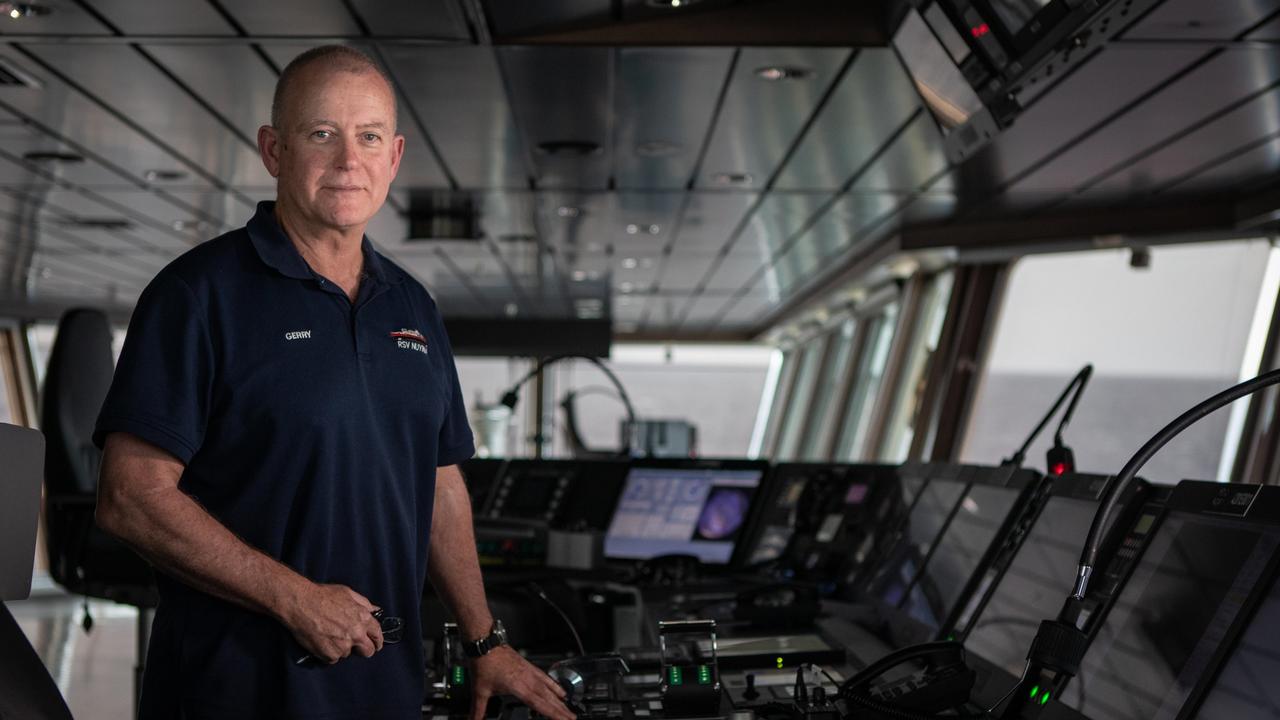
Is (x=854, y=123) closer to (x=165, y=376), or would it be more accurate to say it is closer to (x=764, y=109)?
(x=764, y=109)

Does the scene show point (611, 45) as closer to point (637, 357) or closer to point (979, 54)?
point (979, 54)

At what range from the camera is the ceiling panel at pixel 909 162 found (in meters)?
5.84

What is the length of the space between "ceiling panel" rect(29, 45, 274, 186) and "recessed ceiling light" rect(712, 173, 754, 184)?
272 cm

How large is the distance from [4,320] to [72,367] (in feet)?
37.8

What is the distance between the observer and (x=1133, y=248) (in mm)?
7684

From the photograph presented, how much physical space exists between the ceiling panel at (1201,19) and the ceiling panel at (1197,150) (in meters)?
0.99

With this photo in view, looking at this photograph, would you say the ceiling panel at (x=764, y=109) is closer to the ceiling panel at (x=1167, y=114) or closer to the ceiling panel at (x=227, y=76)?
the ceiling panel at (x=1167, y=114)

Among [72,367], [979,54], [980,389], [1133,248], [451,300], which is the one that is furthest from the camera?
[451,300]

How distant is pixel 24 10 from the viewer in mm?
4215

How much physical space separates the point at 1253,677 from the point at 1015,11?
79.1 inches

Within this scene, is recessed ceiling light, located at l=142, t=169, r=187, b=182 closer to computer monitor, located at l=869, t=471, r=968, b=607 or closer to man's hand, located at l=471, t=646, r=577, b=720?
computer monitor, located at l=869, t=471, r=968, b=607

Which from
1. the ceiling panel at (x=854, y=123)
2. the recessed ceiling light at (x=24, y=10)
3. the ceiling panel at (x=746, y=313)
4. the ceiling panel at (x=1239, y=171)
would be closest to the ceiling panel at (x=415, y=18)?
the recessed ceiling light at (x=24, y=10)

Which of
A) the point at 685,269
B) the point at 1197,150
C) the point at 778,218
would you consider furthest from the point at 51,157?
the point at 1197,150

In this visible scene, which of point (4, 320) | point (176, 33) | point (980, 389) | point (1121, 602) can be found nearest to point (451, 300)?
point (4, 320)
